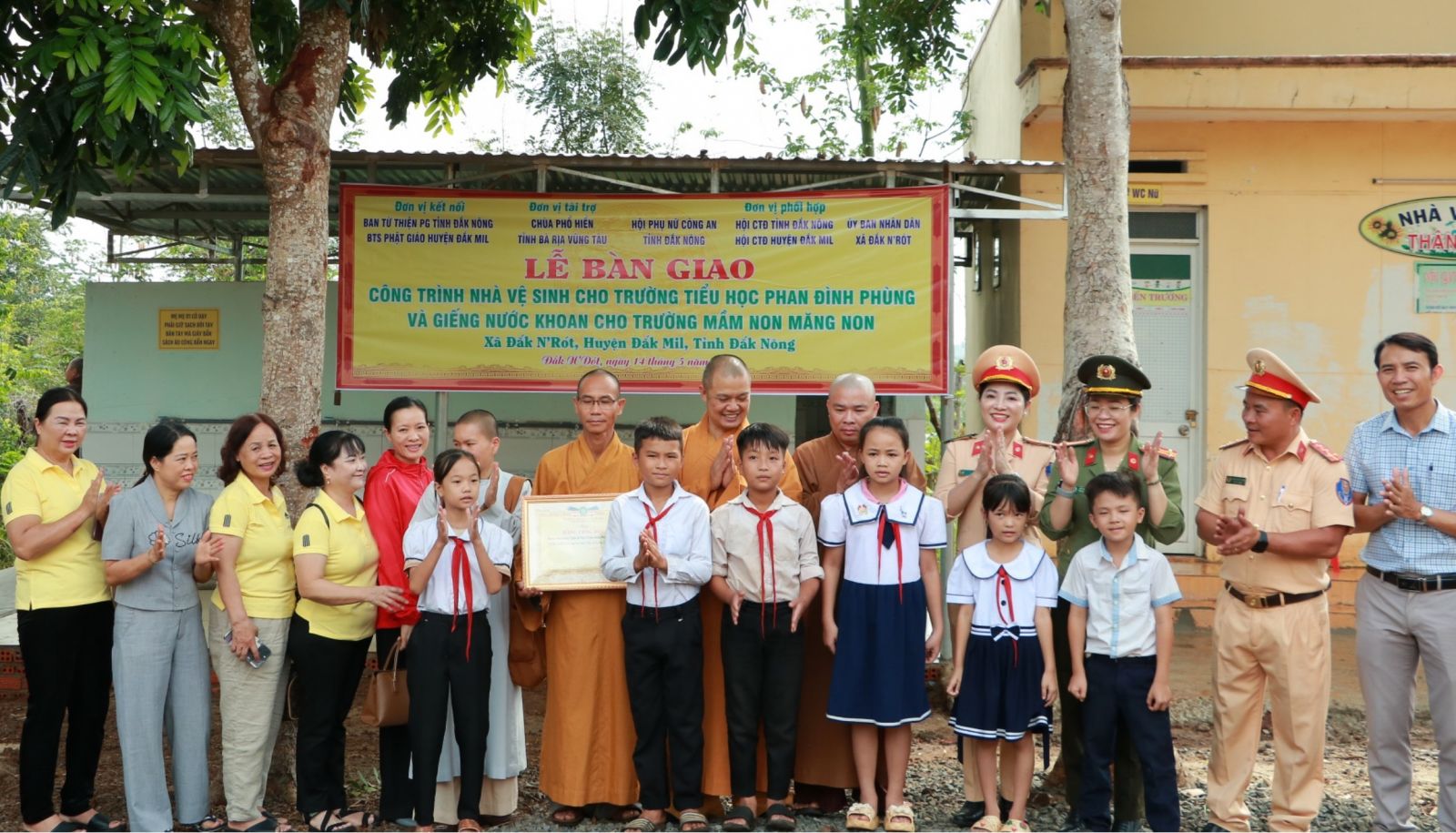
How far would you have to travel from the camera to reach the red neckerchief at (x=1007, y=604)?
449 centimetres

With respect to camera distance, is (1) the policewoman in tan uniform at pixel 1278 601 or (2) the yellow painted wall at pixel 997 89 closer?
(1) the policewoman in tan uniform at pixel 1278 601

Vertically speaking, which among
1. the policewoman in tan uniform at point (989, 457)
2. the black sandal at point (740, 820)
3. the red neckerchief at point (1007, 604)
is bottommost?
the black sandal at point (740, 820)

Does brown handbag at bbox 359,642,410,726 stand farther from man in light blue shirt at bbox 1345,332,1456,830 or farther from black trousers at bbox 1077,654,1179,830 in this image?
man in light blue shirt at bbox 1345,332,1456,830

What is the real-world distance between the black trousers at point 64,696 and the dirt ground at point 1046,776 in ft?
1.59

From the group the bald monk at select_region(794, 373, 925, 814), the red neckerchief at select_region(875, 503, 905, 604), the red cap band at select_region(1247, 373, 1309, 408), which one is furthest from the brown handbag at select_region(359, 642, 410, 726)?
the red cap band at select_region(1247, 373, 1309, 408)

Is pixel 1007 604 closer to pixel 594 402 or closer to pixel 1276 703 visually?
pixel 1276 703

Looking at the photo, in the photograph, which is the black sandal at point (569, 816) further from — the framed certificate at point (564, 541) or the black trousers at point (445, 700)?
the framed certificate at point (564, 541)

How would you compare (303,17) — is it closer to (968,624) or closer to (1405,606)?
(968,624)

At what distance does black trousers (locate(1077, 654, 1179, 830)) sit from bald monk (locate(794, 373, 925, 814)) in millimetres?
951

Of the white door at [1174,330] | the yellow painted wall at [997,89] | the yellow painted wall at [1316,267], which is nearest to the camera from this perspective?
the yellow painted wall at [1316,267]

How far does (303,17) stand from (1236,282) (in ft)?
22.4

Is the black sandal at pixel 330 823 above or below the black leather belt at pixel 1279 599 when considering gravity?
below

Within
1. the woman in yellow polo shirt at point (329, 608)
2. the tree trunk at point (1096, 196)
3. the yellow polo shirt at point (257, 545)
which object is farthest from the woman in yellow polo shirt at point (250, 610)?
the tree trunk at point (1096, 196)

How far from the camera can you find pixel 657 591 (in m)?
4.76
